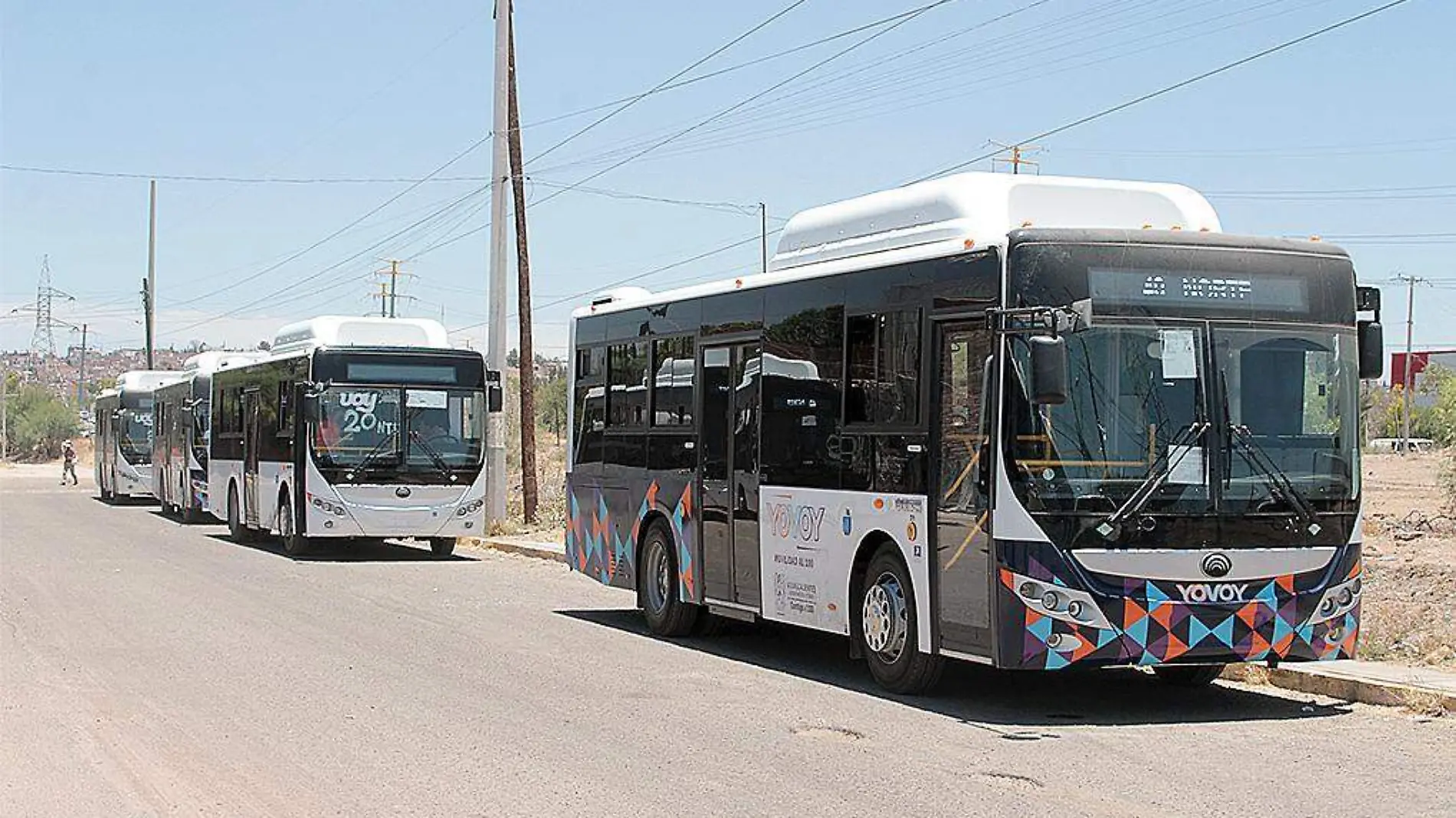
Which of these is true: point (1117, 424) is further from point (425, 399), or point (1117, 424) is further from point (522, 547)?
point (522, 547)

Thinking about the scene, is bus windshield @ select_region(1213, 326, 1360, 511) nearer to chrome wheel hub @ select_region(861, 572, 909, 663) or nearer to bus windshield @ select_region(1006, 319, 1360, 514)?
bus windshield @ select_region(1006, 319, 1360, 514)

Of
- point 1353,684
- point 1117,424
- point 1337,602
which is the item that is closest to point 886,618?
point 1117,424

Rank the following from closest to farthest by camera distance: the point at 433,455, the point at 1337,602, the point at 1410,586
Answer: the point at 1337,602, the point at 1410,586, the point at 433,455

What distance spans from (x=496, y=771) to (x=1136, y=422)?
4426 millimetres

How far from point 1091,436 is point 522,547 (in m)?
17.6

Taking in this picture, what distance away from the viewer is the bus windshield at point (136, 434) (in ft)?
162

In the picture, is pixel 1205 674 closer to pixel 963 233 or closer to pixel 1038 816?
pixel 963 233

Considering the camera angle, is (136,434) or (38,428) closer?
(136,434)

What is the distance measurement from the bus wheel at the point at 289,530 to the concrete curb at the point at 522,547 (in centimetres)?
280

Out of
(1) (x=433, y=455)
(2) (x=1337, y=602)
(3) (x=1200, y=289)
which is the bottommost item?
(2) (x=1337, y=602)

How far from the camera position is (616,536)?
17.8 m

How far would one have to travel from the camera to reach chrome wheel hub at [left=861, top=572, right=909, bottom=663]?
505 inches

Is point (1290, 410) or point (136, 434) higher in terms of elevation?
point (1290, 410)

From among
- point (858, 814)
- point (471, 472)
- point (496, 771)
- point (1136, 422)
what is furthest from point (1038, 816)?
point (471, 472)
